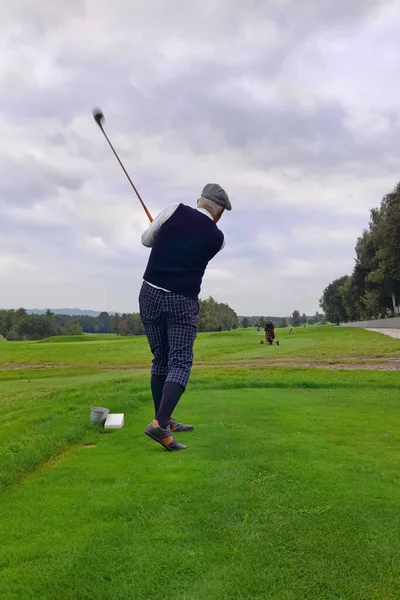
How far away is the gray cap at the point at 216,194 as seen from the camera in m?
4.59

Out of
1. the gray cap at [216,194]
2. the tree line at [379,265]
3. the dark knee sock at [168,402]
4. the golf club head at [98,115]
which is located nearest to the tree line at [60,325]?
the tree line at [379,265]

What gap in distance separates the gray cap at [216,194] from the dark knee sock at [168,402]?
172cm

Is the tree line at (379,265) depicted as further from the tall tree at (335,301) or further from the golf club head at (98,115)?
the golf club head at (98,115)

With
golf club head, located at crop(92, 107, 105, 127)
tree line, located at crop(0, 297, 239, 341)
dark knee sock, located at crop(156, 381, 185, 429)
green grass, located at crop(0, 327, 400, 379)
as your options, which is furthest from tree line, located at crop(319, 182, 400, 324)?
tree line, located at crop(0, 297, 239, 341)

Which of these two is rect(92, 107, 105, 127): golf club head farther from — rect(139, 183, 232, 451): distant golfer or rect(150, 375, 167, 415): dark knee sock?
rect(150, 375, 167, 415): dark knee sock

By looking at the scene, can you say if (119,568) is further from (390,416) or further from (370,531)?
(390,416)

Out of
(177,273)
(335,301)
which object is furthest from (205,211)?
(335,301)

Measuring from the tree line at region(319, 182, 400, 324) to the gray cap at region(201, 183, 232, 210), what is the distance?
3653cm

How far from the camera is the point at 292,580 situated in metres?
1.96

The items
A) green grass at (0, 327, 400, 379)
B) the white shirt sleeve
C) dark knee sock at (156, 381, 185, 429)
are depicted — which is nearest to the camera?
dark knee sock at (156, 381, 185, 429)

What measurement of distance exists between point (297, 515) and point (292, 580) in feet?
1.84

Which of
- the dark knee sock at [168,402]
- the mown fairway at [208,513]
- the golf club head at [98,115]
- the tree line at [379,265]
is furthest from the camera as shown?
the tree line at [379,265]

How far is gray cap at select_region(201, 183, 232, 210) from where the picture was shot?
4586mm

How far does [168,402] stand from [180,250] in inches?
52.0
